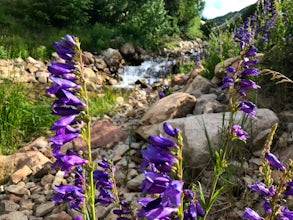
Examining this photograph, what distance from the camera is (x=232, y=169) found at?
10.5ft

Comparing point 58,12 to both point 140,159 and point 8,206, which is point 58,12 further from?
point 8,206

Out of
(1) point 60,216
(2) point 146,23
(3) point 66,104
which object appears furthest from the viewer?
(2) point 146,23

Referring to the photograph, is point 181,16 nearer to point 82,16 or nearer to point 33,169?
point 82,16

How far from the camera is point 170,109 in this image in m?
5.13

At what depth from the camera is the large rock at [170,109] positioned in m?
5.07

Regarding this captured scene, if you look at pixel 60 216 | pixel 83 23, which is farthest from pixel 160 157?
pixel 83 23

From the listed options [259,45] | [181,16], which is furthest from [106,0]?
[259,45]

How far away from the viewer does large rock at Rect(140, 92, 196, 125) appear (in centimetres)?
507

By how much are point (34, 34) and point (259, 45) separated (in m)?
12.9

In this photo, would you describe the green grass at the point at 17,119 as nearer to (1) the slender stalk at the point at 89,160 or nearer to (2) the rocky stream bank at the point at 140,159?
(2) the rocky stream bank at the point at 140,159

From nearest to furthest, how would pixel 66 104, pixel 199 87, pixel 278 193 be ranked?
1. pixel 278 193
2. pixel 66 104
3. pixel 199 87

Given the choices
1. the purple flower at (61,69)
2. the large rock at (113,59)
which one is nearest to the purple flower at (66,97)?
the purple flower at (61,69)

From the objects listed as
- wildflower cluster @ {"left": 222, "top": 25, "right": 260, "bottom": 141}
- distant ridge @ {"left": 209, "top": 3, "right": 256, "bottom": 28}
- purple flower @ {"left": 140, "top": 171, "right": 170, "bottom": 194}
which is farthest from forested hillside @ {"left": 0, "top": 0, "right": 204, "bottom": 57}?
purple flower @ {"left": 140, "top": 171, "right": 170, "bottom": 194}

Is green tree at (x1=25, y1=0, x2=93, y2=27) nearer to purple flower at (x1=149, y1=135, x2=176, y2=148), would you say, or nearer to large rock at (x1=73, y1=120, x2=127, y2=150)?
large rock at (x1=73, y1=120, x2=127, y2=150)
